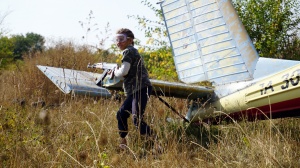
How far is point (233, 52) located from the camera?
502 centimetres

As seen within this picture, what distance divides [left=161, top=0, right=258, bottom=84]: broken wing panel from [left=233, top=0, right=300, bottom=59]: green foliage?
4.47m

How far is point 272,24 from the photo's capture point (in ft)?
32.1

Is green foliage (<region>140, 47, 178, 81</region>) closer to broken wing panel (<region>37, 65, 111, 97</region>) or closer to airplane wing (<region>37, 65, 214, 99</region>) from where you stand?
broken wing panel (<region>37, 65, 111, 97</region>)

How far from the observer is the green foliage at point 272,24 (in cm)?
975

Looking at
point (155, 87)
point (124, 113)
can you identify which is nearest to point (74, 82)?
point (155, 87)

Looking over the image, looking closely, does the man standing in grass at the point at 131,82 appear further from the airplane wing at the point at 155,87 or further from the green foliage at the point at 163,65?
the green foliage at the point at 163,65

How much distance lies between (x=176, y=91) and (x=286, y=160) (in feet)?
6.03

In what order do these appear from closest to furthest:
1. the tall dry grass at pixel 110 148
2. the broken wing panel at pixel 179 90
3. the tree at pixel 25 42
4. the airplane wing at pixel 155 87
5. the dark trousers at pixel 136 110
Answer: the tall dry grass at pixel 110 148 → the dark trousers at pixel 136 110 → the airplane wing at pixel 155 87 → the broken wing panel at pixel 179 90 → the tree at pixel 25 42

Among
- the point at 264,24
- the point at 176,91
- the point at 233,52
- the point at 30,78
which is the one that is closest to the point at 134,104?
the point at 176,91

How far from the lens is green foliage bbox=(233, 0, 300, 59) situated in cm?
975

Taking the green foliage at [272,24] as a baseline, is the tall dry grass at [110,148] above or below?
below

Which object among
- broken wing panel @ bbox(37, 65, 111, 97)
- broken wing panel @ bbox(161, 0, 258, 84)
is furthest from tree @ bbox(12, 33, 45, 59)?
broken wing panel @ bbox(161, 0, 258, 84)

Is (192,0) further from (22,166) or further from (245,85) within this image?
(22,166)

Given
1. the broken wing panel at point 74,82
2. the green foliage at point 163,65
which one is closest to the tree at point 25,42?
the green foliage at point 163,65
